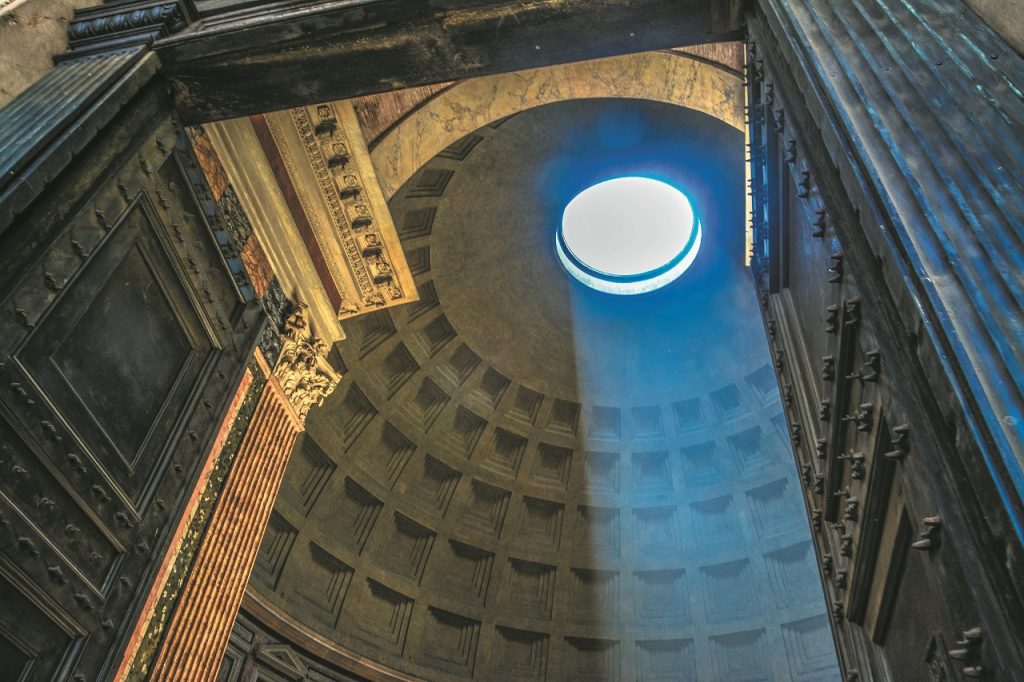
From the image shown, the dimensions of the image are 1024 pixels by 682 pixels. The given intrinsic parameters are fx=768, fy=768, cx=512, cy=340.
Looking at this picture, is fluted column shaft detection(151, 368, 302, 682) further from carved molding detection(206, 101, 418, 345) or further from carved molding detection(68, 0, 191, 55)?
carved molding detection(68, 0, 191, 55)

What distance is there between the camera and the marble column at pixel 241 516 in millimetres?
6312

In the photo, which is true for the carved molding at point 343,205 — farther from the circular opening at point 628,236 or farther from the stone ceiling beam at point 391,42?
the circular opening at point 628,236

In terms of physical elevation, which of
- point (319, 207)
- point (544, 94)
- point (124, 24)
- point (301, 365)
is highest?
point (544, 94)

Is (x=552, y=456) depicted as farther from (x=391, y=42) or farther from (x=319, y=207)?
(x=391, y=42)

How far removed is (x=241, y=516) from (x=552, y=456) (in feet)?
34.7

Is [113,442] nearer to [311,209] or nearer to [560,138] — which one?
[311,209]

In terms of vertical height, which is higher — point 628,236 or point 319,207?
point 628,236

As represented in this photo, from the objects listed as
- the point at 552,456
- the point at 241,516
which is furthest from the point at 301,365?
the point at 552,456

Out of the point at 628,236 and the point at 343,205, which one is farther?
the point at 628,236

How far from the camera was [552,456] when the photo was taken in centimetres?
1717

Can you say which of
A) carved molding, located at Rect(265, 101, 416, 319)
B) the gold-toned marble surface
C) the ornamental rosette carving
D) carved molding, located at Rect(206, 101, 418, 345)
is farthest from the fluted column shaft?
the gold-toned marble surface

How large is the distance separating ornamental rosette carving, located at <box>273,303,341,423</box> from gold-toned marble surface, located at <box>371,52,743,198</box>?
2.05m

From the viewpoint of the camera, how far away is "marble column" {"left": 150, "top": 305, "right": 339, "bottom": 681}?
20.7 feet

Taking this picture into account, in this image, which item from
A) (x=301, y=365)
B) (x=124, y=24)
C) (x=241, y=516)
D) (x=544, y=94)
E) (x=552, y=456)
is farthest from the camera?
(x=552, y=456)
